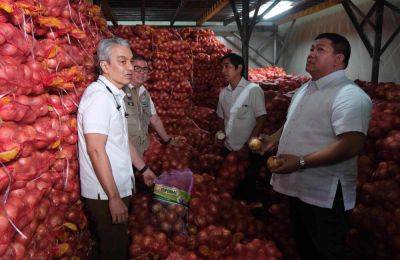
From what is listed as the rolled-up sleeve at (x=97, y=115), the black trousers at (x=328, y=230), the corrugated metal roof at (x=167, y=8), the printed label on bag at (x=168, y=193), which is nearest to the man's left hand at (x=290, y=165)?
the black trousers at (x=328, y=230)

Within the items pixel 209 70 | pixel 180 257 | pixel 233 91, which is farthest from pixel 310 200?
pixel 209 70

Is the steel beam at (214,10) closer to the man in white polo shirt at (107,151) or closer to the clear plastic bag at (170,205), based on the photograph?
the clear plastic bag at (170,205)

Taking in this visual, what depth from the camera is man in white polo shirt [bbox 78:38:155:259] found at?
2031 millimetres

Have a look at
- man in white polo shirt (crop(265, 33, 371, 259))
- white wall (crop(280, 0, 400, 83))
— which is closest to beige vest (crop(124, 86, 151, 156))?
man in white polo shirt (crop(265, 33, 371, 259))

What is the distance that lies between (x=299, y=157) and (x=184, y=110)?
4125 mm

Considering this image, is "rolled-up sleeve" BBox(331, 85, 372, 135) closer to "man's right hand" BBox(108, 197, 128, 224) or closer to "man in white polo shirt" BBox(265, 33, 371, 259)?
"man in white polo shirt" BBox(265, 33, 371, 259)

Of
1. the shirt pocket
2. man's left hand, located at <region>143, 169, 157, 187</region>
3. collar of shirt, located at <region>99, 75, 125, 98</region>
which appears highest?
collar of shirt, located at <region>99, 75, 125, 98</region>

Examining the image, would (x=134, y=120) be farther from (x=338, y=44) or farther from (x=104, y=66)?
(x=338, y=44)

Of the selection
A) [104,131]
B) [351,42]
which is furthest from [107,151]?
[351,42]

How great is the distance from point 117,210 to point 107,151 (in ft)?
1.32

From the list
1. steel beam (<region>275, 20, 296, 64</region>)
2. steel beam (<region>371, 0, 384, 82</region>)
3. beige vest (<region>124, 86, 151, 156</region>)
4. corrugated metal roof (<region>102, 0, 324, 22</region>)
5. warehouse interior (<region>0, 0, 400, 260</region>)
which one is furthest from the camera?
steel beam (<region>275, 20, 296, 64</region>)

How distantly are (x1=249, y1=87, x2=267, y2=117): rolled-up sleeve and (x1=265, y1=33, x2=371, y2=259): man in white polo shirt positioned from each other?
1.38 m

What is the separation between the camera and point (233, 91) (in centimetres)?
405

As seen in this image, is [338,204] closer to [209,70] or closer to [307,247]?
[307,247]
